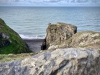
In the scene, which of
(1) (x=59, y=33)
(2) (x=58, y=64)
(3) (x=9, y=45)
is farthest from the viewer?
(1) (x=59, y=33)

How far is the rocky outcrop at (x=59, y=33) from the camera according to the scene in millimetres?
45016

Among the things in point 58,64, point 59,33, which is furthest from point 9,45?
point 58,64

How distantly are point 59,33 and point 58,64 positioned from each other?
3820 cm

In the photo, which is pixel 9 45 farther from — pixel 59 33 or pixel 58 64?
pixel 58 64

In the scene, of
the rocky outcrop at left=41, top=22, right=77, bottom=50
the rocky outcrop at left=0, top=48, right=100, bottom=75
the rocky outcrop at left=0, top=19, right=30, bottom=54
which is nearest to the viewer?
the rocky outcrop at left=0, top=48, right=100, bottom=75

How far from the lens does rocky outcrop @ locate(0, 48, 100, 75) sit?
9062 millimetres

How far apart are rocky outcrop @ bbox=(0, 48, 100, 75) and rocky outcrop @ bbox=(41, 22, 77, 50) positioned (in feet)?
109

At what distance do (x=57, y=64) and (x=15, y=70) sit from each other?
1734 mm

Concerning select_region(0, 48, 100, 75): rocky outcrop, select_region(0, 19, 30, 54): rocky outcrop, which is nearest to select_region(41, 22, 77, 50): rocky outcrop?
select_region(0, 19, 30, 54): rocky outcrop

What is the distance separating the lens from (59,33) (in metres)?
47.2

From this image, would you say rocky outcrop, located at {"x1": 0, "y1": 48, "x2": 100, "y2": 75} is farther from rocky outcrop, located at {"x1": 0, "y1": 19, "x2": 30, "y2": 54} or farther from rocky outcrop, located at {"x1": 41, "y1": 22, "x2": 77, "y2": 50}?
rocky outcrop, located at {"x1": 0, "y1": 19, "x2": 30, "y2": 54}

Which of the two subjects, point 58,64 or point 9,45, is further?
point 9,45

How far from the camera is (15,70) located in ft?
30.7

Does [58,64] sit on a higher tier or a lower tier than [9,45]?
higher
